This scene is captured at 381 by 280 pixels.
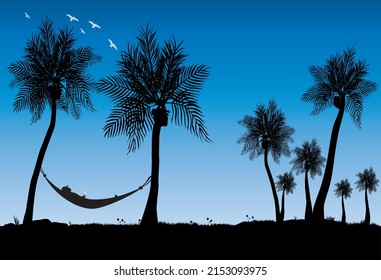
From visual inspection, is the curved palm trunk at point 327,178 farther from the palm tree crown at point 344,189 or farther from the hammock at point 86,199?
the palm tree crown at point 344,189

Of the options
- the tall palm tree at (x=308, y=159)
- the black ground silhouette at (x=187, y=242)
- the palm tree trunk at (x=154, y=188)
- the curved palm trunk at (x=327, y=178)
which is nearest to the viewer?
the black ground silhouette at (x=187, y=242)

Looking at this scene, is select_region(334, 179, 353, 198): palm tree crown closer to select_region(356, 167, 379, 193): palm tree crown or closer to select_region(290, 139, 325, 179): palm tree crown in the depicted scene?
select_region(356, 167, 379, 193): palm tree crown

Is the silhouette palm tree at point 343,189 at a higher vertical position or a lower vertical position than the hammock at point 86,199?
higher

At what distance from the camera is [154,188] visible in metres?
22.5

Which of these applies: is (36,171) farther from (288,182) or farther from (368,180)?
(368,180)

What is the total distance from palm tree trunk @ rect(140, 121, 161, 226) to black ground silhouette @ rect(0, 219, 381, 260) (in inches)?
18.7

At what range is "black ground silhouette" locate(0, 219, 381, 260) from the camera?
616 inches

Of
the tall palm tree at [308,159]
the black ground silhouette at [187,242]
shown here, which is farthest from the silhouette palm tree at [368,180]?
the black ground silhouette at [187,242]

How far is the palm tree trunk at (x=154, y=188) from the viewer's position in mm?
22188

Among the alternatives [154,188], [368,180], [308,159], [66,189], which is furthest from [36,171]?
[368,180]

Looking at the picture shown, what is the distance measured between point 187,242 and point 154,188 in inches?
187

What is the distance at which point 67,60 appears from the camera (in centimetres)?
2633

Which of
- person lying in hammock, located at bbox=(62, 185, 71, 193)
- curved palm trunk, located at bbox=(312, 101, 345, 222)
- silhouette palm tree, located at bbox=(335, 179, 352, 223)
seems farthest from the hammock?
silhouette palm tree, located at bbox=(335, 179, 352, 223)

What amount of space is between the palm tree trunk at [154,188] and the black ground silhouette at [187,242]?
474 millimetres
